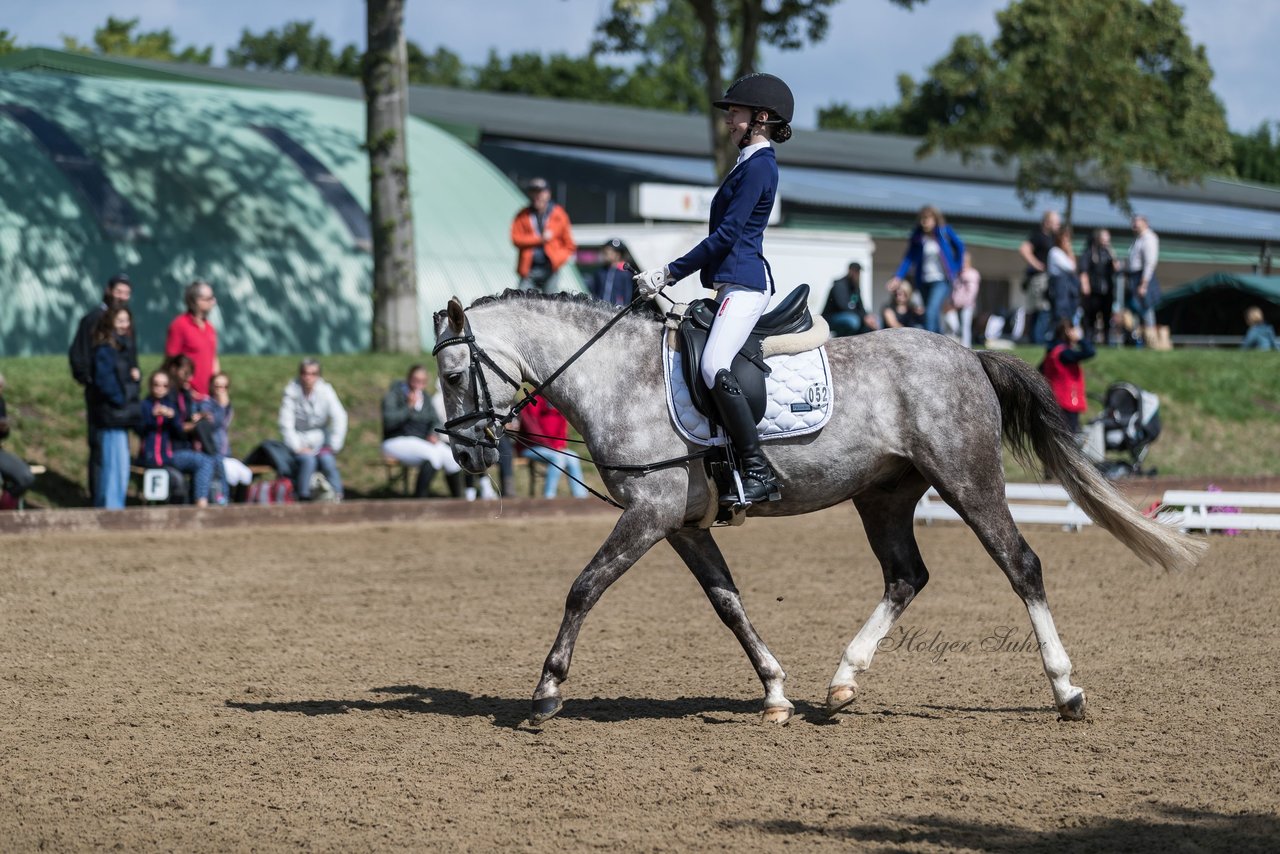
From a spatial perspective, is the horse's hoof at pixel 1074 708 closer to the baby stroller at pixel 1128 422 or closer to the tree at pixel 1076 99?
the baby stroller at pixel 1128 422

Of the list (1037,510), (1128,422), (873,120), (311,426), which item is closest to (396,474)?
(311,426)

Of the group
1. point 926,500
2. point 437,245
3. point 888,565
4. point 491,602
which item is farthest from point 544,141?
point 888,565

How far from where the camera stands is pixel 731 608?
22.8 feet

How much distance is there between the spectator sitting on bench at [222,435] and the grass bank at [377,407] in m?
1.55

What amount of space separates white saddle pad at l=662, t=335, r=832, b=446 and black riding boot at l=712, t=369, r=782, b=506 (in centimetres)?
10

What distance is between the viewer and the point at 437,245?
23.1 meters

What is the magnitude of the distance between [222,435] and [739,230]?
28.4 feet

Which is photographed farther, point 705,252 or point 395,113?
point 395,113

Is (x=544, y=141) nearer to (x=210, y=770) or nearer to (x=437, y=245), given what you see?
(x=437, y=245)

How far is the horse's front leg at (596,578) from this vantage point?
6672 mm

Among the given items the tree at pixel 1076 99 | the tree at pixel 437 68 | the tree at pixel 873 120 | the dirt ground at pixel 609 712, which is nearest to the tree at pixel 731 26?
the tree at pixel 1076 99

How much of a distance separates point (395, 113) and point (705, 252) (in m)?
12.8

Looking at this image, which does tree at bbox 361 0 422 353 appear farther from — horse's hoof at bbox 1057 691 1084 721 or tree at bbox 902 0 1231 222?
tree at bbox 902 0 1231 222

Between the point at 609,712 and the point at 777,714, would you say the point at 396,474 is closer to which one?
the point at 609,712
